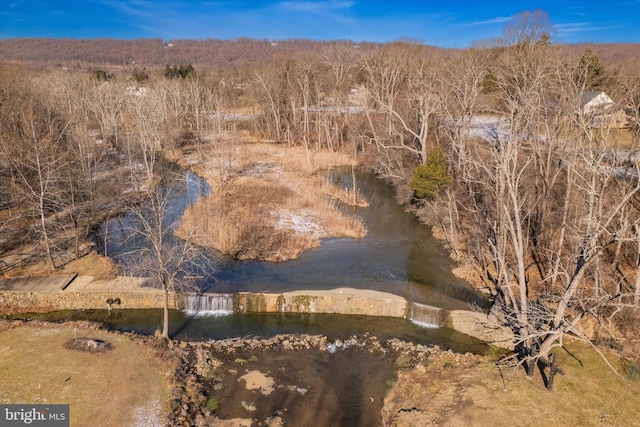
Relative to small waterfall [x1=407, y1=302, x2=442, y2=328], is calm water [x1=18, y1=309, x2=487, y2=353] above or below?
below

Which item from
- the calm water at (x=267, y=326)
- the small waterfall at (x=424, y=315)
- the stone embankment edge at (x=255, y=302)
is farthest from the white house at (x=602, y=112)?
the calm water at (x=267, y=326)

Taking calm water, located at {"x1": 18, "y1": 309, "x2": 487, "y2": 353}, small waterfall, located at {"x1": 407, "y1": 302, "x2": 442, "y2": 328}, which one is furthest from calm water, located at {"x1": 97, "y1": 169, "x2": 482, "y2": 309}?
calm water, located at {"x1": 18, "y1": 309, "x2": 487, "y2": 353}

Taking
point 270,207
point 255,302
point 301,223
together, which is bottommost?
point 255,302

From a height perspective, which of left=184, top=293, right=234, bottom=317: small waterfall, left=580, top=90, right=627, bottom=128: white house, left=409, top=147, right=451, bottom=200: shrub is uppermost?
left=580, top=90, right=627, bottom=128: white house

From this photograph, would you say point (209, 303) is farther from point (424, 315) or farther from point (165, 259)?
point (424, 315)

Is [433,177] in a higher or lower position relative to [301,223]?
higher

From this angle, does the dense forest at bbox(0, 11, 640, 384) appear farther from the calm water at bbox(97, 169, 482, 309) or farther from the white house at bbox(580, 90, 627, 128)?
the calm water at bbox(97, 169, 482, 309)

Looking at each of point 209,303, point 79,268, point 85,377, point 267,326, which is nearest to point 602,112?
point 267,326
